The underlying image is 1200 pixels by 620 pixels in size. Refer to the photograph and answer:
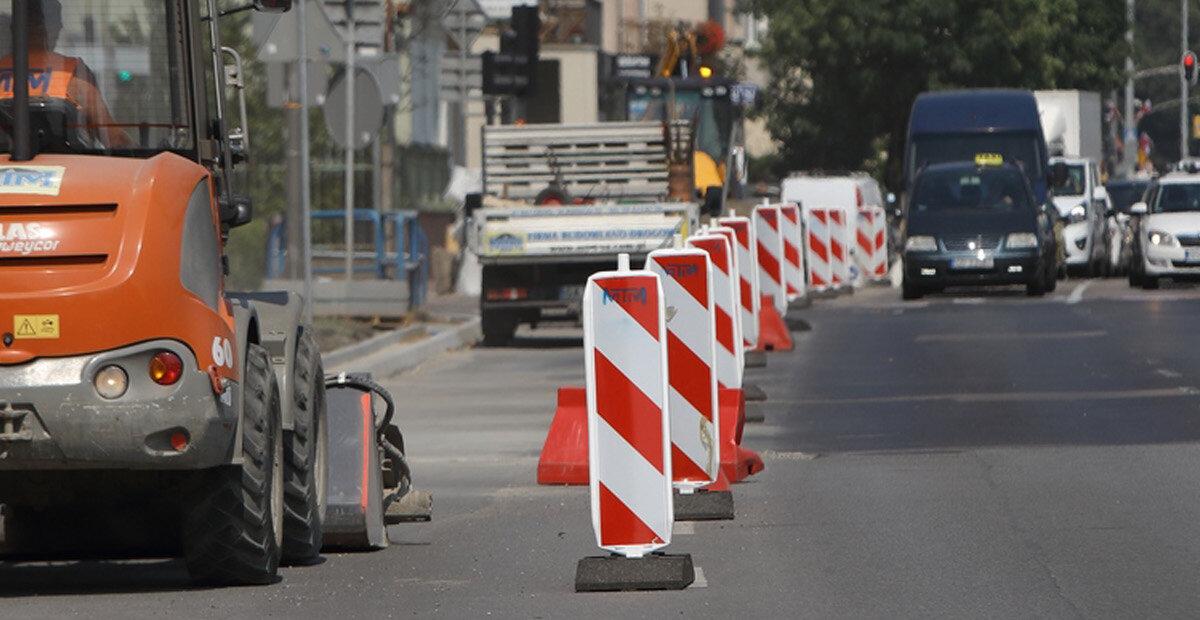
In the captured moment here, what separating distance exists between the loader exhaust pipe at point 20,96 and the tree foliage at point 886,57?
56.0m

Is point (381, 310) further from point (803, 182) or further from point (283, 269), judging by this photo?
point (803, 182)

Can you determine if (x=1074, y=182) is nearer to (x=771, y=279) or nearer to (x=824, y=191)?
(x=824, y=191)

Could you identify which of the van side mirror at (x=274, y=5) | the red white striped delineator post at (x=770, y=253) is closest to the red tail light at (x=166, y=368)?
the van side mirror at (x=274, y=5)

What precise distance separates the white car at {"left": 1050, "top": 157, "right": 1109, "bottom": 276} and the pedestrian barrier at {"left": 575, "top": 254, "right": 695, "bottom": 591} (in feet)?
103

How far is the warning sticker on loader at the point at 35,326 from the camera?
891cm

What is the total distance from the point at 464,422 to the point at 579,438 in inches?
186

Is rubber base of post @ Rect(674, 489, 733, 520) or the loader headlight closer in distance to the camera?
→ the loader headlight

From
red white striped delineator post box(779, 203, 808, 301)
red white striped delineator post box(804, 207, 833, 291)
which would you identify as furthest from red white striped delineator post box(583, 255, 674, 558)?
red white striped delineator post box(804, 207, 833, 291)

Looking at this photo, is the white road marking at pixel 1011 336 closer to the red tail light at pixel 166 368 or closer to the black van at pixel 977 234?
the black van at pixel 977 234

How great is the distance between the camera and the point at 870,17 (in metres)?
66.2

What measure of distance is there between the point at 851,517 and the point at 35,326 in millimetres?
4144

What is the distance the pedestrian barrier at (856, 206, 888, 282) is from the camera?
41.9m

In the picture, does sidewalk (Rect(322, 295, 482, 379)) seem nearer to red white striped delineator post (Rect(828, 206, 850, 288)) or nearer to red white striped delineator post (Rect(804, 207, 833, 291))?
red white striped delineator post (Rect(804, 207, 833, 291))

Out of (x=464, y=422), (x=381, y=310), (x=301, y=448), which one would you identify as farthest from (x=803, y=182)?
(x=301, y=448)
